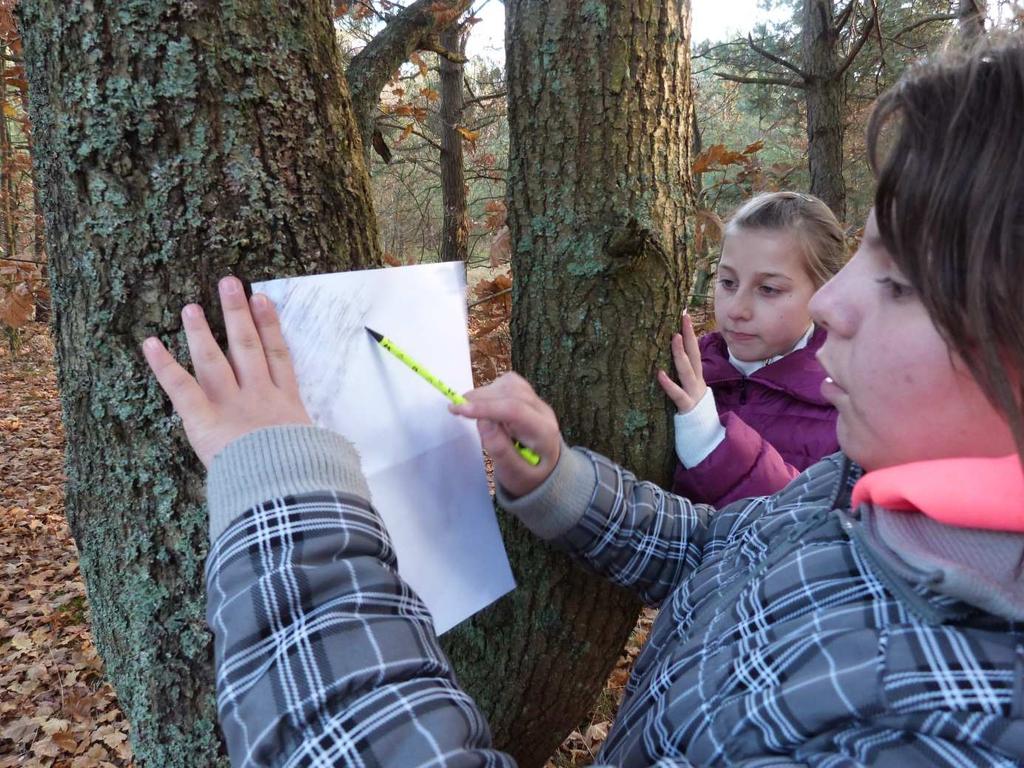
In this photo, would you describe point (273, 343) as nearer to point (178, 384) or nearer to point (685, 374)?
point (178, 384)

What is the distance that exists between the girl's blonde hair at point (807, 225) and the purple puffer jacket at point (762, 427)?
229 mm

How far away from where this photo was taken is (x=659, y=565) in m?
1.35

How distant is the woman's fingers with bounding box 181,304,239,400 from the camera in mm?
930

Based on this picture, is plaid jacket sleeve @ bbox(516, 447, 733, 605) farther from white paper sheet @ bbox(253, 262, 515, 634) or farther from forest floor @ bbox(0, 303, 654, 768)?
forest floor @ bbox(0, 303, 654, 768)

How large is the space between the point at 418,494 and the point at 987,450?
0.86 metres

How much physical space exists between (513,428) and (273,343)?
1.45ft

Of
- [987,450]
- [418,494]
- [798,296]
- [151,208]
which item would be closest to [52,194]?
[151,208]

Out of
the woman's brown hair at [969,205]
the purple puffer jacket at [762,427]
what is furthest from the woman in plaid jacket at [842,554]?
the purple puffer jacket at [762,427]

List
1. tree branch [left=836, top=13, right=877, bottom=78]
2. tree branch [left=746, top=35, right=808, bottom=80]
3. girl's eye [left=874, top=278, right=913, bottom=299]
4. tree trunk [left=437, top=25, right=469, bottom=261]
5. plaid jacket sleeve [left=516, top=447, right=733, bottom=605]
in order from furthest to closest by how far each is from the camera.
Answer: tree trunk [left=437, top=25, right=469, bottom=261]
tree branch [left=746, top=35, right=808, bottom=80]
tree branch [left=836, top=13, right=877, bottom=78]
plaid jacket sleeve [left=516, top=447, right=733, bottom=605]
girl's eye [left=874, top=278, right=913, bottom=299]

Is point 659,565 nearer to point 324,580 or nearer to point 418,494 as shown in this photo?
point 418,494

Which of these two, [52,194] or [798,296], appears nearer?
[52,194]

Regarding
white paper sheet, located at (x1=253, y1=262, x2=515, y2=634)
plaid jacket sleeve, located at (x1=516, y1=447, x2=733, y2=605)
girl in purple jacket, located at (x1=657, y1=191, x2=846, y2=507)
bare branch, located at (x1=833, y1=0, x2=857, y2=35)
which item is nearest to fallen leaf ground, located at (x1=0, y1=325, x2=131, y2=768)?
white paper sheet, located at (x1=253, y1=262, x2=515, y2=634)

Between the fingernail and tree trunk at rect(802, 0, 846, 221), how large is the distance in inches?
196

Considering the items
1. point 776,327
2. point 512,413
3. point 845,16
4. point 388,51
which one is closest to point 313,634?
point 512,413
